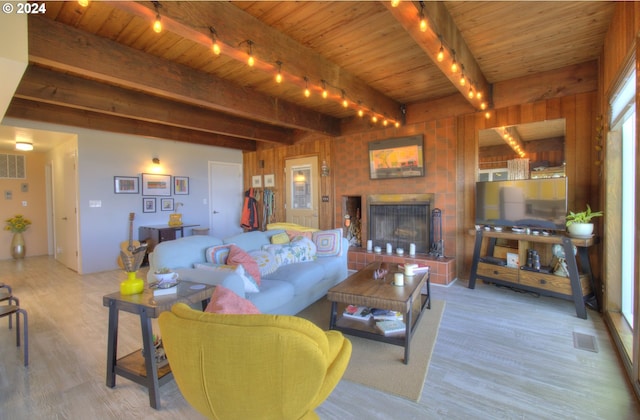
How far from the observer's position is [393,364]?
215cm

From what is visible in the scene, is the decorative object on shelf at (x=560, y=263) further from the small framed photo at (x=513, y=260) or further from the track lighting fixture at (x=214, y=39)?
the track lighting fixture at (x=214, y=39)

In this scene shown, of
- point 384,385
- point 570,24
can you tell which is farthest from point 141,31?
point 570,24

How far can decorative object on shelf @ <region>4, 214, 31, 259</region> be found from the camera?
20.2ft

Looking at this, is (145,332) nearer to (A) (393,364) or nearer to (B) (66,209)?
(A) (393,364)

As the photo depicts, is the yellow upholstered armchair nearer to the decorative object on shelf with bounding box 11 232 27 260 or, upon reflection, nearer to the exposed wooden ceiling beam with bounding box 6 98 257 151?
the exposed wooden ceiling beam with bounding box 6 98 257 151

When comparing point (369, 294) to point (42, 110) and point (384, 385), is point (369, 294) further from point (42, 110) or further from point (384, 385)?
point (42, 110)

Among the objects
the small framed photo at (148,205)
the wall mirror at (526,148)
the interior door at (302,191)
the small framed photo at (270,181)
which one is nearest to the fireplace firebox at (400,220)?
the wall mirror at (526,148)

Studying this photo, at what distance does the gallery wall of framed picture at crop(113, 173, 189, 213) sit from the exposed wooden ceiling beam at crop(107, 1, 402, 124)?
4.21 metres

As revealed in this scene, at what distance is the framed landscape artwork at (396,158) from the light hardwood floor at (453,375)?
225 centimetres

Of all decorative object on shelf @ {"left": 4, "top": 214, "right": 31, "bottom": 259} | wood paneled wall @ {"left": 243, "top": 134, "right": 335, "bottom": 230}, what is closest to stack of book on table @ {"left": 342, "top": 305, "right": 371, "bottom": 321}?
wood paneled wall @ {"left": 243, "top": 134, "right": 335, "bottom": 230}

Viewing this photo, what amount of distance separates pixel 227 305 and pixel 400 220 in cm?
395

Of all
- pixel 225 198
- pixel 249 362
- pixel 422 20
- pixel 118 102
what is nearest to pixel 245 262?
pixel 249 362

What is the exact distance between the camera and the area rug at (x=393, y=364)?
1905 millimetres

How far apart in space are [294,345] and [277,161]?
5776 millimetres
